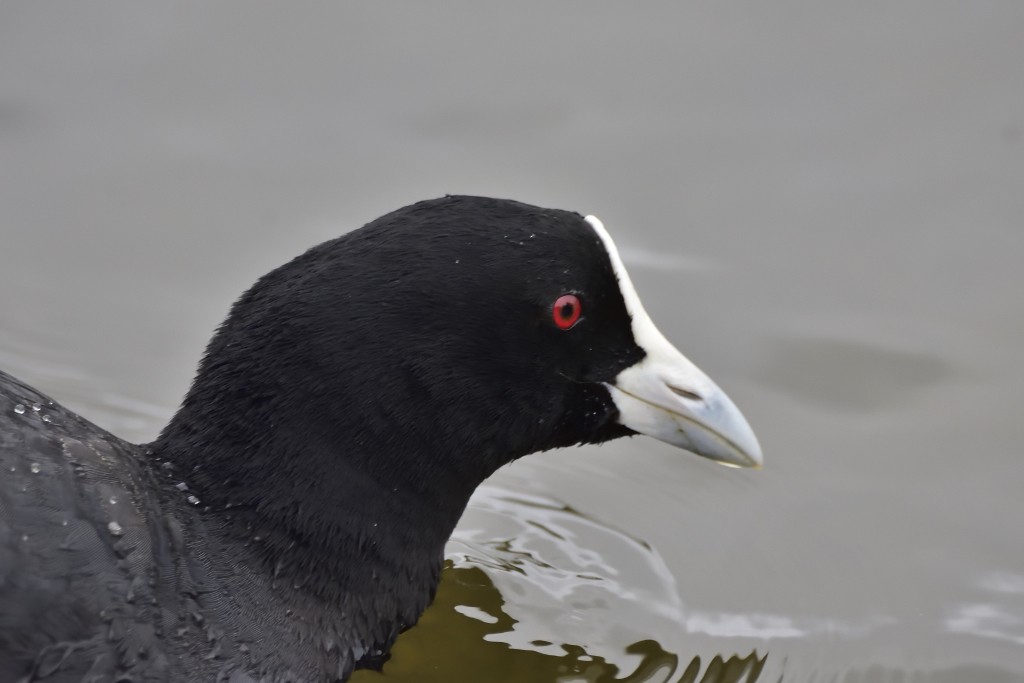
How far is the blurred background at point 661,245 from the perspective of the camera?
415cm

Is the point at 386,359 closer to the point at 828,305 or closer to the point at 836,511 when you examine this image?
the point at 836,511

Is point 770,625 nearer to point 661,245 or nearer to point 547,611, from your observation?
point 547,611

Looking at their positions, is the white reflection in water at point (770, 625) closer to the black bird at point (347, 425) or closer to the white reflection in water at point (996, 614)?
the white reflection in water at point (996, 614)

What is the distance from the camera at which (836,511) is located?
4.52 meters

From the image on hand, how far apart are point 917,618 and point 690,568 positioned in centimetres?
59

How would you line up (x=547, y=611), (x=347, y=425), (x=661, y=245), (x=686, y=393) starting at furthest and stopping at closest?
(x=661, y=245)
(x=547, y=611)
(x=686, y=393)
(x=347, y=425)

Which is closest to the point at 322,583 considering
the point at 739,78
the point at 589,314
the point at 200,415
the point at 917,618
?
the point at 200,415

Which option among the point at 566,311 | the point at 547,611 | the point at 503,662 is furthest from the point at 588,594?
the point at 566,311

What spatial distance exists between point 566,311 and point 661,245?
193cm

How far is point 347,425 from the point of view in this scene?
338cm

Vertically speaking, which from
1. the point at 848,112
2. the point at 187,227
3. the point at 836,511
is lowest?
the point at 836,511

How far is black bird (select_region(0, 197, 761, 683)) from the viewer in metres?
3.24

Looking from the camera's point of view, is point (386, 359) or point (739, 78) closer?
point (386, 359)

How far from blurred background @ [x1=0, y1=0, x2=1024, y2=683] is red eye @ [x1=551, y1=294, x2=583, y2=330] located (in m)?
0.89
